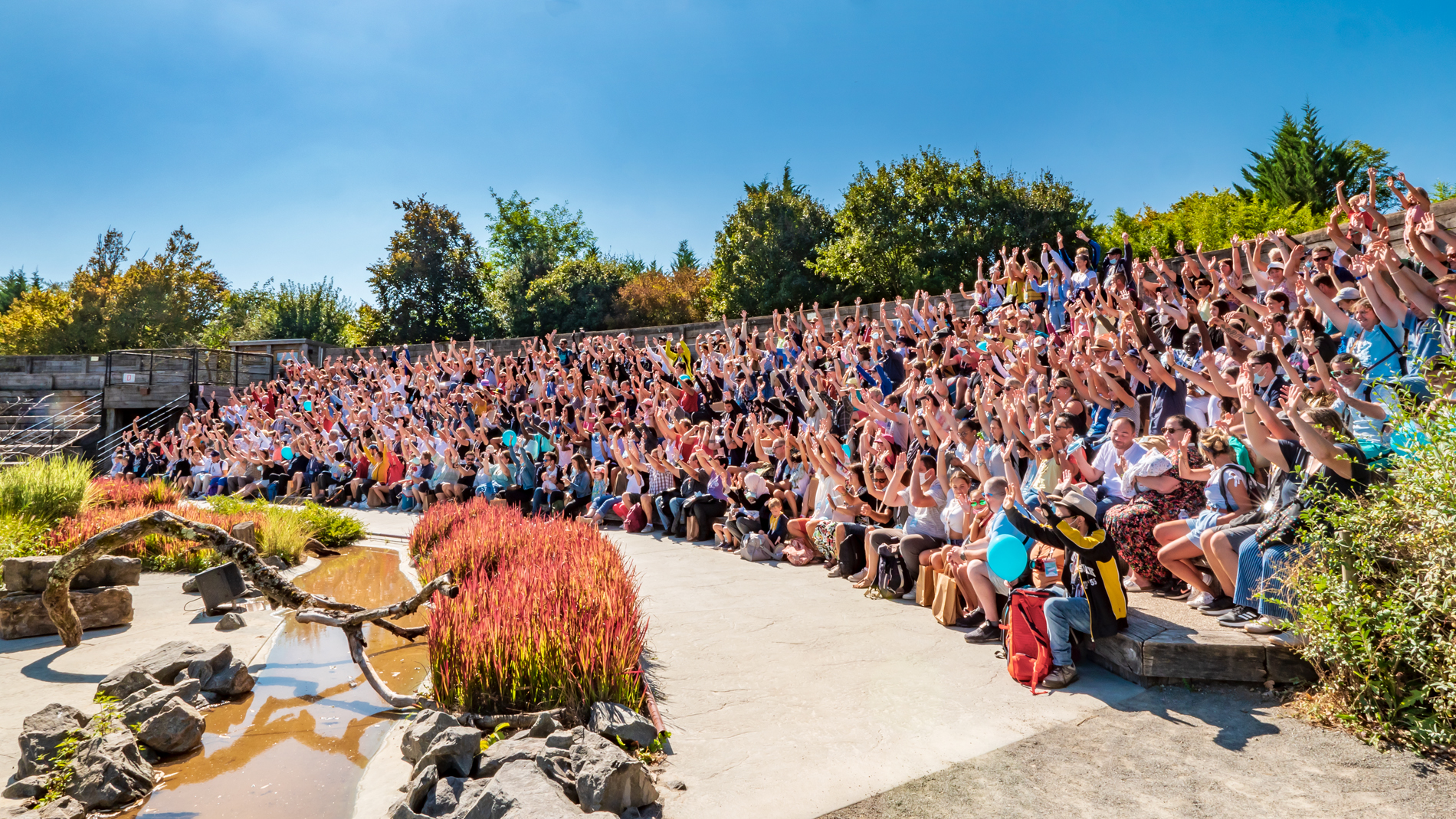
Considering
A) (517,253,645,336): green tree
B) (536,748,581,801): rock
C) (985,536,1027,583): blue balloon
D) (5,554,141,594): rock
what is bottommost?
(5,554,141,594): rock

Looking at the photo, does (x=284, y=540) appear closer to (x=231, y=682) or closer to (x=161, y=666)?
(x=161, y=666)

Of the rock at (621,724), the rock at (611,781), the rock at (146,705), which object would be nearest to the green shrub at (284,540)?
the rock at (146,705)

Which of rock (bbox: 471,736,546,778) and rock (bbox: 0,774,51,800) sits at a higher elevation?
rock (bbox: 471,736,546,778)

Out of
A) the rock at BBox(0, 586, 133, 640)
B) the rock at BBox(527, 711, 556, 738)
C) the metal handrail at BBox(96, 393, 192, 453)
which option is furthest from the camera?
the metal handrail at BBox(96, 393, 192, 453)

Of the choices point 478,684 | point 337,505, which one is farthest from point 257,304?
point 478,684

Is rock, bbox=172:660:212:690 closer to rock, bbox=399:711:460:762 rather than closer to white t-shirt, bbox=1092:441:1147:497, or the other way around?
rock, bbox=399:711:460:762

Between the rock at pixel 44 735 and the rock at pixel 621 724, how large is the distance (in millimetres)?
2911

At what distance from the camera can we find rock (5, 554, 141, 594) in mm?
6953

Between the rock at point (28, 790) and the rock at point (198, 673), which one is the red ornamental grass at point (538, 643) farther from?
the rock at point (28, 790)

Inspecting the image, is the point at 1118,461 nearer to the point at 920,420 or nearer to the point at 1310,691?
the point at 920,420

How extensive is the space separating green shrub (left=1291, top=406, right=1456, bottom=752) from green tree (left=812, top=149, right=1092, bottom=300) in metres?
18.4

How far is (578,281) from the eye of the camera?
103 feet

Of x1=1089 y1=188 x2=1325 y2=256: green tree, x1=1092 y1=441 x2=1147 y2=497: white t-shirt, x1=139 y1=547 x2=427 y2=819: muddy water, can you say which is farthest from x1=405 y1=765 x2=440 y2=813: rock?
x1=1089 y1=188 x2=1325 y2=256: green tree

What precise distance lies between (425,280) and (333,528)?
26351 mm
